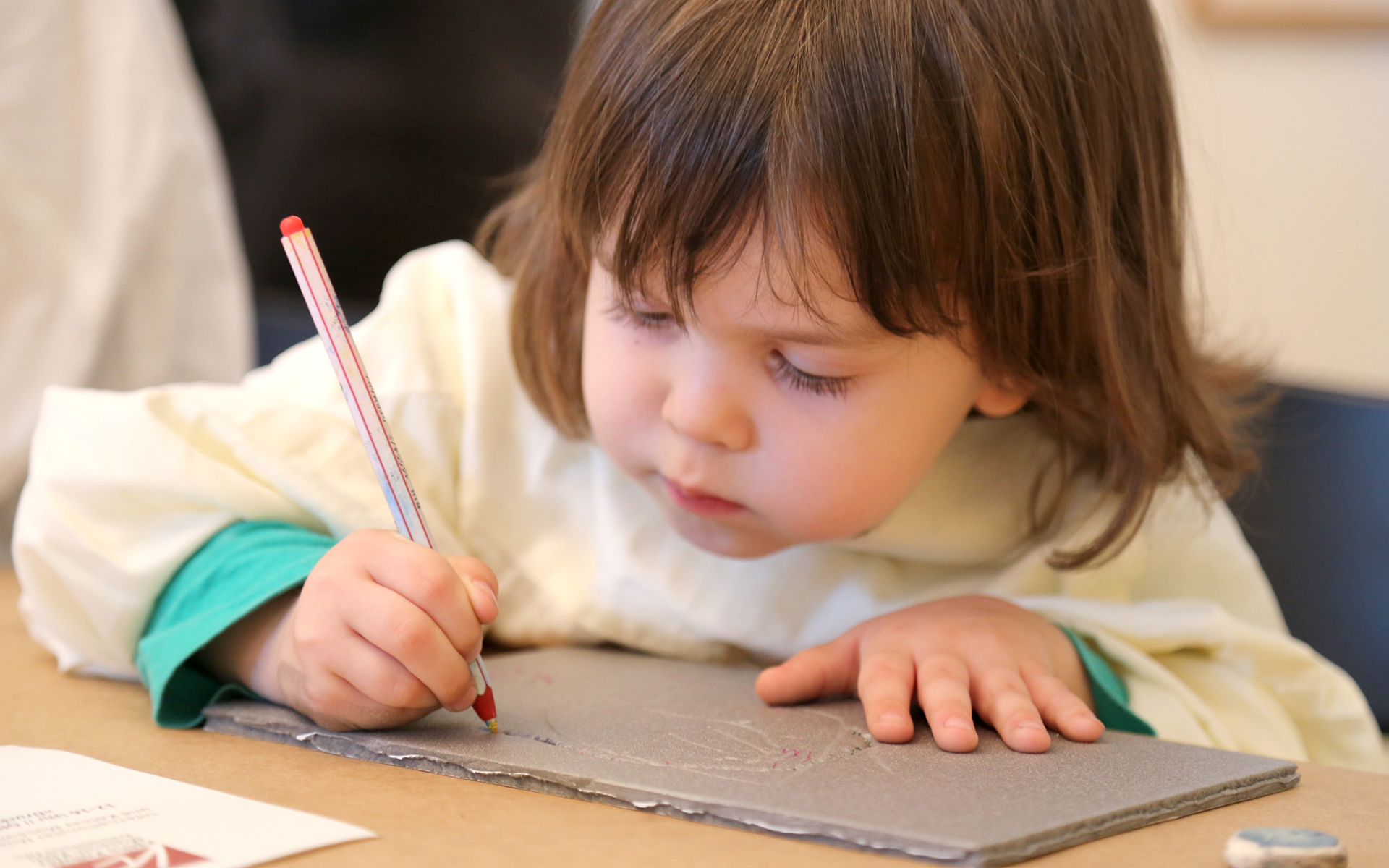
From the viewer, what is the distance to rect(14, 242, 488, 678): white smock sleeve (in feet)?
2.24

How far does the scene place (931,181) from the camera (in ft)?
1.99

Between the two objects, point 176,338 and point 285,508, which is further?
point 176,338

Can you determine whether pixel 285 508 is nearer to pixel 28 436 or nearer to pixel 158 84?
pixel 28 436

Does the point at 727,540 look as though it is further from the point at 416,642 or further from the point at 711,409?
the point at 416,642

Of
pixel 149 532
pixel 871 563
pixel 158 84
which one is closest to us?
pixel 149 532

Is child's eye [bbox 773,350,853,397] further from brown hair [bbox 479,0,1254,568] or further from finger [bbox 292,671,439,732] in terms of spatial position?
finger [bbox 292,671,439,732]

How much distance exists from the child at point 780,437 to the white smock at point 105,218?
0.27 m

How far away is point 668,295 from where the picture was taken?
2.00 ft

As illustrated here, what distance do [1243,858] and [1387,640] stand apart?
56 cm

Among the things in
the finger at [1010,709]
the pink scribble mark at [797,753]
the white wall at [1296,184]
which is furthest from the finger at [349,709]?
the white wall at [1296,184]

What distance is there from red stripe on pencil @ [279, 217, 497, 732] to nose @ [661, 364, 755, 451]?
0.45ft

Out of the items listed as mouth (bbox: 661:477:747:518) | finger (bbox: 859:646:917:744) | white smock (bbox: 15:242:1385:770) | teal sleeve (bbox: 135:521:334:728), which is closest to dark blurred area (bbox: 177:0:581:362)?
white smock (bbox: 15:242:1385:770)

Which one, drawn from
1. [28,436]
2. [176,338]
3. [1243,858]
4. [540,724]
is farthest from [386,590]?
[176,338]

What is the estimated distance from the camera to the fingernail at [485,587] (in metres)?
0.54
